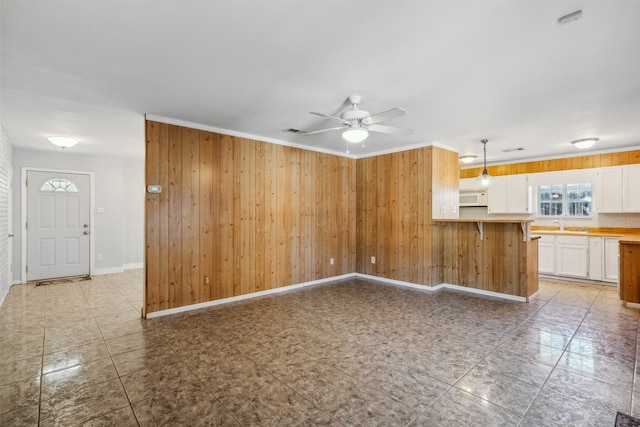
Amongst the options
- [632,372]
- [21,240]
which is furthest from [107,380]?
[21,240]

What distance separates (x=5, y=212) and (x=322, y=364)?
18.8ft

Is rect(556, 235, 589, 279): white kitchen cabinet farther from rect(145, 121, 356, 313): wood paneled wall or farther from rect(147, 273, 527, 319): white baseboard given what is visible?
rect(145, 121, 356, 313): wood paneled wall

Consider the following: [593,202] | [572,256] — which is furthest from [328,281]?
[593,202]

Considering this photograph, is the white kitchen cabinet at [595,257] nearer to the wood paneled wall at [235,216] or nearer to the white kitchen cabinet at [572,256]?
the white kitchen cabinet at [572,256]

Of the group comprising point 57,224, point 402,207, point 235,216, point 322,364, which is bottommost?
point 322,364

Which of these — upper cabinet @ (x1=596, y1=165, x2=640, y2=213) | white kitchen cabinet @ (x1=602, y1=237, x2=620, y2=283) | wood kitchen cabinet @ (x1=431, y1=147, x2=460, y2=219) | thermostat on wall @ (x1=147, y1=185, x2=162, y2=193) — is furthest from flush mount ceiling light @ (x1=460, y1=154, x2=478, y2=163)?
thermostat on wall @ (x1=147, y1=185, x2=162, y2=193)

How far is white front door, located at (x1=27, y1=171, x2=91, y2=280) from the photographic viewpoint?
5.85m

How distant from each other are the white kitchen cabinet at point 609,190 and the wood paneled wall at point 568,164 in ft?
0.73

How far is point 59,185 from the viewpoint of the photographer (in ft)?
20.2

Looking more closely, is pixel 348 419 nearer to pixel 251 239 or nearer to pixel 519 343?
pixel 519 343

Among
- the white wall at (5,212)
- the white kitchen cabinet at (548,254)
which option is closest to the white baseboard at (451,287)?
the white kitchen cabinet at (548,254)

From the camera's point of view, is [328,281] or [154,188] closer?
[154,188]

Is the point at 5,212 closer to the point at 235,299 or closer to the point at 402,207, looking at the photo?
the point at 235,299

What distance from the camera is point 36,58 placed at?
8.14 ft
